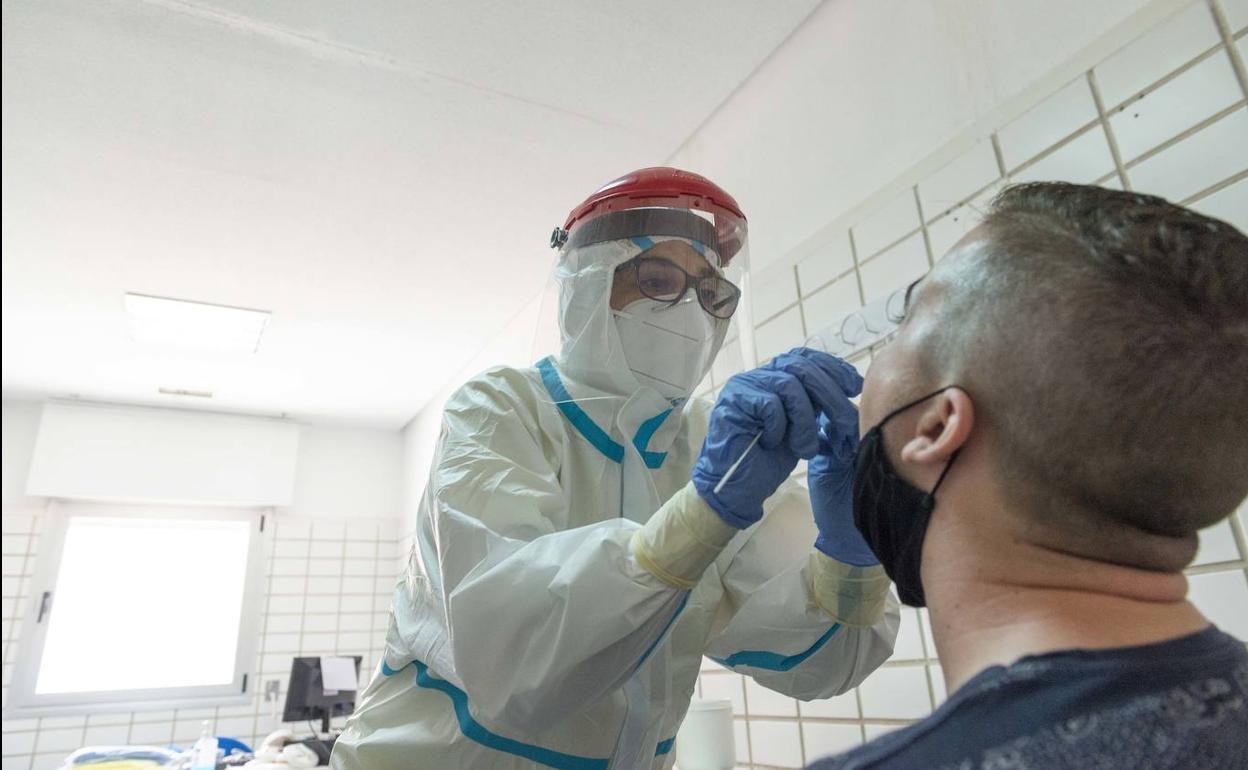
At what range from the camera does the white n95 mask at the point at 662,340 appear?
123 centimetres

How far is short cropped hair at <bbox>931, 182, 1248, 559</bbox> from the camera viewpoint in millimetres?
604

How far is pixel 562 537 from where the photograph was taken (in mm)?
908

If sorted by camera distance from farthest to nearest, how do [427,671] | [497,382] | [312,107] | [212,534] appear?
[212,534]
[312,107]
[497,382]
[427,671]

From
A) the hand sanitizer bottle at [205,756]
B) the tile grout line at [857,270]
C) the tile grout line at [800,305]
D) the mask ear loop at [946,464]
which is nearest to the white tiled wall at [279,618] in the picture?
the hand sanitizer bottle at [205,756]

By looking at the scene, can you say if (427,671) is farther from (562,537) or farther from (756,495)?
(756,495)

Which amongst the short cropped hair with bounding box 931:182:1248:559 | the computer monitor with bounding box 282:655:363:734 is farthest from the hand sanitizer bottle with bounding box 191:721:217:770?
the short cropped hair with bounding box 931:182:1248:559

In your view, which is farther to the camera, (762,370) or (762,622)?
(762,622)

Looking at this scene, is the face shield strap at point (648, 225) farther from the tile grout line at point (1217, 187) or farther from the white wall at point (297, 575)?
the white wall at point (297, 575)

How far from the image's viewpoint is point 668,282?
126cm

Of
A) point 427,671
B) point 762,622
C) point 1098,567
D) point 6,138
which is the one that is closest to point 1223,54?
point 1098,567

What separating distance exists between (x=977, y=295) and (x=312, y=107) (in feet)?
6.95

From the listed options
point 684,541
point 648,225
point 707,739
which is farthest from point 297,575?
point 684,541

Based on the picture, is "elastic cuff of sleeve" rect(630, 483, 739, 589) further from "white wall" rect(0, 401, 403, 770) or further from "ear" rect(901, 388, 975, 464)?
"white wall" rect(0, 401, 403, 770)

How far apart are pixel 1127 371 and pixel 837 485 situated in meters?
0.47
